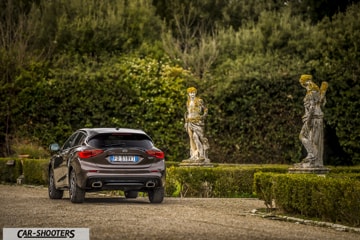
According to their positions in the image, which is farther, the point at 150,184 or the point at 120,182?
the point at 150,184

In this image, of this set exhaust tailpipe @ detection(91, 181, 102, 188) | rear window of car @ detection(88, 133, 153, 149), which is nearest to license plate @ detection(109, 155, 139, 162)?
rear window of car @ detection(88, 133, 153, 149)

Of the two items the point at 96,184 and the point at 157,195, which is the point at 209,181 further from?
the point at 96,184

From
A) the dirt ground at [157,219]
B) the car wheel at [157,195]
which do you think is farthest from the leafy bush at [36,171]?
the car wheel at [157,195]

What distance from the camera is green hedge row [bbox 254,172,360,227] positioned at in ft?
43.4

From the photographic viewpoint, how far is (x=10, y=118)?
32.2 meters

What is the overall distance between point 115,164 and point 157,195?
4.27ft

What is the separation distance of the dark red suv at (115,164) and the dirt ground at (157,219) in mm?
385

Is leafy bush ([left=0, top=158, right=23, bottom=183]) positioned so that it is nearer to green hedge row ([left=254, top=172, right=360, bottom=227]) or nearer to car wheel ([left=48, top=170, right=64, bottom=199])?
car wheel ([left=48, top=170, right=64, bottom=199])

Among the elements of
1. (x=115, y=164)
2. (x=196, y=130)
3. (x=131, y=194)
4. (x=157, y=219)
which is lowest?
(x=131, y=194)

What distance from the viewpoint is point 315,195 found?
1426cm

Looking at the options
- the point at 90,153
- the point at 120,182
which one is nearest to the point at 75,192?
the point at 90,153

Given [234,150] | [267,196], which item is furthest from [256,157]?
[267,196]

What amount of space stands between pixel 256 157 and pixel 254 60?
399 cm

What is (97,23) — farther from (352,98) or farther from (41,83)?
(352,98)
